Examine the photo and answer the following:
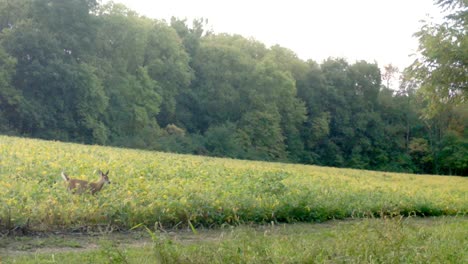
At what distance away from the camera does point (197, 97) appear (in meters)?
64.2

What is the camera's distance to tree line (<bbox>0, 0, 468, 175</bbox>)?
4456 centimetres

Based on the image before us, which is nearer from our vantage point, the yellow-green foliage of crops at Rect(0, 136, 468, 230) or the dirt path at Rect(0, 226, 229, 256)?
the dirt path at Rect(0, 226, 229, 256)

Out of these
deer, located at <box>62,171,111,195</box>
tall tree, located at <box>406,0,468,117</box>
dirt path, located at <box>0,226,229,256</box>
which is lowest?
dirt path, located at <box>0,226,229,256</box>

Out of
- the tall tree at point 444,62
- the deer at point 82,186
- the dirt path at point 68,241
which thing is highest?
the tall tree at point 444,62

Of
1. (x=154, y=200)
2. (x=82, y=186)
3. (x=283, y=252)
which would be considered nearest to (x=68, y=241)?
(x=154, y=200)

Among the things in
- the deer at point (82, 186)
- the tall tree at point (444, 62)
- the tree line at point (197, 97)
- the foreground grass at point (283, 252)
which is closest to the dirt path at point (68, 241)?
Result: the foreground grass at point (283, 252)

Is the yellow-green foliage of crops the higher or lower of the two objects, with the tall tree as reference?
lower

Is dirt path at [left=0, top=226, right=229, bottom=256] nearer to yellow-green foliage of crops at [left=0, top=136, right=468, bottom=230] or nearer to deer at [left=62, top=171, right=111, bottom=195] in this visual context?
yellow-green foliage of crops at [left=0, top=136, right=468, bottom=230]

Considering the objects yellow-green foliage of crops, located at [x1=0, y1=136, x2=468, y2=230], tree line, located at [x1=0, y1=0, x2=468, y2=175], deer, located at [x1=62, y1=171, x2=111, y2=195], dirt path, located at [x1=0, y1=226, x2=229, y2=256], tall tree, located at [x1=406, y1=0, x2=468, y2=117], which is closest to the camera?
dirt path, located at [x1=0, y1=226, x2=229, y2=256]

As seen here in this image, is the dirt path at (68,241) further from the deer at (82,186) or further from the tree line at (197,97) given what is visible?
the tree line at (197,97)

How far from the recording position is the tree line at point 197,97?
4456cm

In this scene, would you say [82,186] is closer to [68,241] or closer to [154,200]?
[154,200]

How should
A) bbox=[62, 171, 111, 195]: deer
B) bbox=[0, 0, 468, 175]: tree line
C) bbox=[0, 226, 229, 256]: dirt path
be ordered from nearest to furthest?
1. bbox=[0, 226, 229, 256]: dirt path
2. bbox=[62, 171, 111, 195]: deer
3. bbox=[0, 0, 468, 175]: tree line

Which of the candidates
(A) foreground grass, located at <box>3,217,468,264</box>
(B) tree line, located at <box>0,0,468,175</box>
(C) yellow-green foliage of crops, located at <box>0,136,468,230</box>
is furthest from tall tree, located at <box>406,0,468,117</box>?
(B) tree line, located at <box>0,0,468,175</box>
